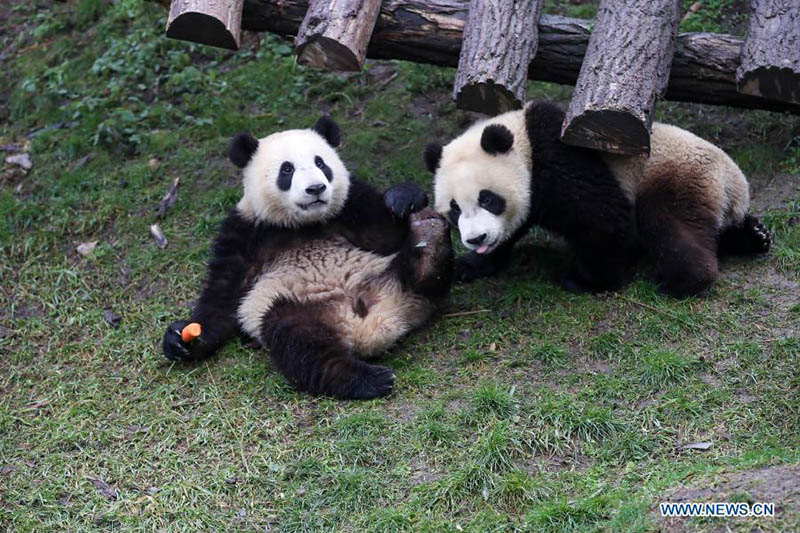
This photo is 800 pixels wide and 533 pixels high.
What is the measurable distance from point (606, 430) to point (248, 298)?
255cm

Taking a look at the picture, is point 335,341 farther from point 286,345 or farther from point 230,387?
point 230,387

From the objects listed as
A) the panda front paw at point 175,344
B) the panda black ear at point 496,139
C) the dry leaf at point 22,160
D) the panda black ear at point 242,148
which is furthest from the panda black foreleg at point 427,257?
the dry leaf at point 22,160

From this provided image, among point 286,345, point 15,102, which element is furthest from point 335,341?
point 15,102

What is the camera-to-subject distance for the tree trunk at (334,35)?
6059 mm

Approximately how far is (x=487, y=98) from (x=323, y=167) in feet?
3.96

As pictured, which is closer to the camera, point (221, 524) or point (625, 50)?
point (221, 524)

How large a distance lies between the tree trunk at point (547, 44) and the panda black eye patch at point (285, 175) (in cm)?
125

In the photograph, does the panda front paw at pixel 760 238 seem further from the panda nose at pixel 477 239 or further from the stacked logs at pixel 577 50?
the panda nose at pixel 477 239

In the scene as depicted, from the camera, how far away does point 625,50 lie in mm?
5938

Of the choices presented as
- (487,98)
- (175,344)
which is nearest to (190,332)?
(175,344)

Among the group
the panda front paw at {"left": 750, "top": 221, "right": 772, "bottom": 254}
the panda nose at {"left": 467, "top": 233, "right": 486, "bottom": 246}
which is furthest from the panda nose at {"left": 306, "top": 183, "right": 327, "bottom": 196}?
the panda front paw at {"left": 750, "top": 221, "right": 772, "bottom": 254}

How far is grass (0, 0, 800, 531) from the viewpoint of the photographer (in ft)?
15.1

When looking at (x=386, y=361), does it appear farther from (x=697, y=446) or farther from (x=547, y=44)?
(x=547, y=44)

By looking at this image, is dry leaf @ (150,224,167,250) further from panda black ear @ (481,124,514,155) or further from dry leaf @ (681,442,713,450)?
dry leaf @ (681,442,713,450)
